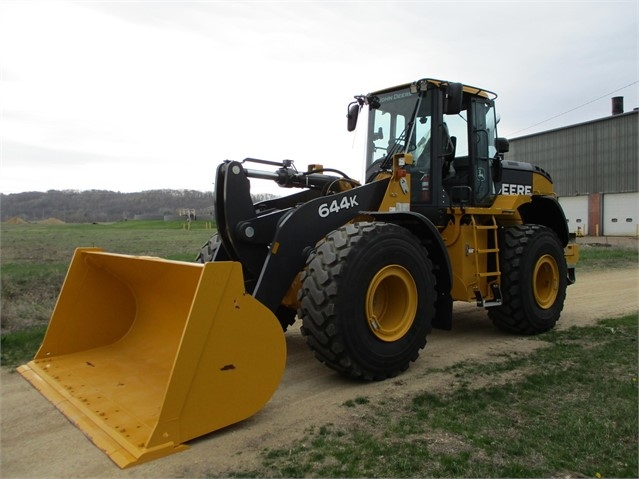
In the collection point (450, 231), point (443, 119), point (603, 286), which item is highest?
point (443, 119)

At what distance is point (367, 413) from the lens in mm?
3885

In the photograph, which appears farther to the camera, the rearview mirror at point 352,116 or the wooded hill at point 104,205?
the wooded hill at point 104,205

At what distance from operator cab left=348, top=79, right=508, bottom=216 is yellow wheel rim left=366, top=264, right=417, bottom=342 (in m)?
1.40

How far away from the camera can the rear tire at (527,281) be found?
6316 millimetres

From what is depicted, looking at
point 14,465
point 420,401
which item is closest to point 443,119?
point 420,401

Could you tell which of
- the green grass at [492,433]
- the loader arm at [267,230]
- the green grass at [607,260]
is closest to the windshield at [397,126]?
the loader arm at [267,230]

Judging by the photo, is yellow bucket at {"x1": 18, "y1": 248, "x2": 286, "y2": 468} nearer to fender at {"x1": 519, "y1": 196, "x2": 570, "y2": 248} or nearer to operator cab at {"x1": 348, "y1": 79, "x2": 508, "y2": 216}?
operator cab at {"x1": 348, "y1": 79, "x2": 508, "y2": 216}

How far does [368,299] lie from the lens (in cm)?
450

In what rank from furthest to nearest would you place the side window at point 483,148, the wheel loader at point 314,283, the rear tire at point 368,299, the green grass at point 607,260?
the green grass at point 607,260
the side window at point 483,148
the rear tire at point 368,299
the wheel loader at point 314,283

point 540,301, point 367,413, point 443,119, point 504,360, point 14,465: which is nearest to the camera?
point 14,465

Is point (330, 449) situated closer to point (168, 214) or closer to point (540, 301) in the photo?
point (540, 301)

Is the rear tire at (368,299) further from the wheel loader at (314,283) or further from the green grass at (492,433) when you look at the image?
the green grass at (492,433)

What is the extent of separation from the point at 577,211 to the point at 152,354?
35.2 meters

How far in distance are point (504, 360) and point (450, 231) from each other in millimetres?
1559
